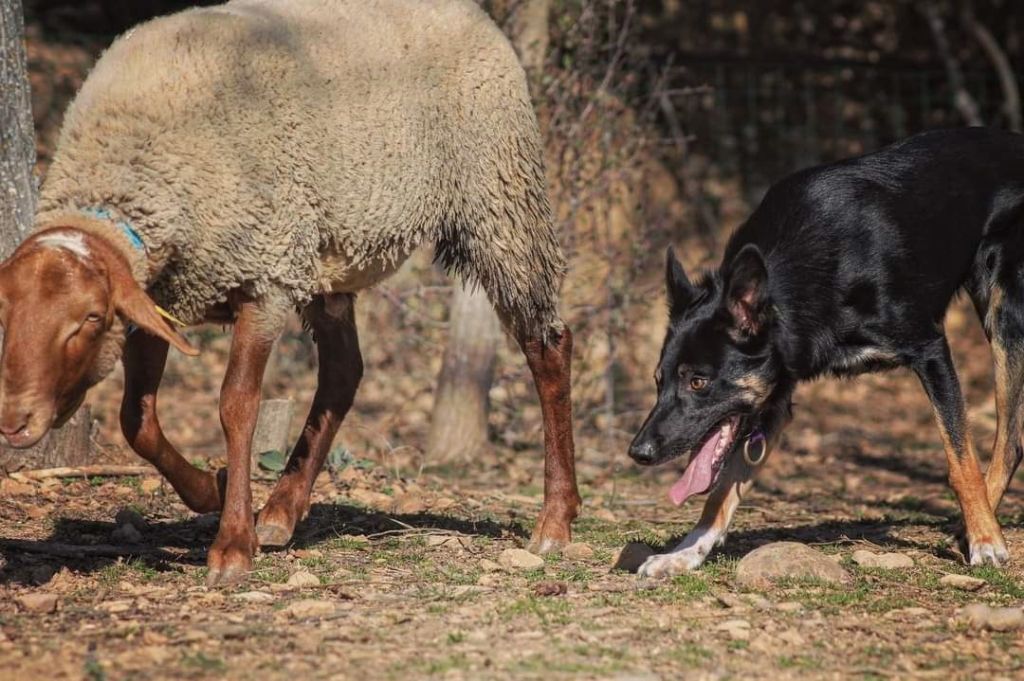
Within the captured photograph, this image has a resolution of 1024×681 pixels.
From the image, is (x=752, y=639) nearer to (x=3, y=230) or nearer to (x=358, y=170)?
(x=358, y=170)

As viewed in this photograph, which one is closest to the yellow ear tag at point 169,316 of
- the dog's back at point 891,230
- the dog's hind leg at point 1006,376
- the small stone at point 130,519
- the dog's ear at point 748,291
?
the small stone at point 130,519

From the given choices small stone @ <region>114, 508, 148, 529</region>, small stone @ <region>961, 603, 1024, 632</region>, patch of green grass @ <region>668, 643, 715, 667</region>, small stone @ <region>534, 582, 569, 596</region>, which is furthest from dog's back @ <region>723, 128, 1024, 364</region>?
small stone @ <region>114, 508, 148, 529</region>

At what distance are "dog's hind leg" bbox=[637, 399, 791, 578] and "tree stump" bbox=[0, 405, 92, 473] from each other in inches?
121

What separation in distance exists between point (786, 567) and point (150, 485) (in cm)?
333

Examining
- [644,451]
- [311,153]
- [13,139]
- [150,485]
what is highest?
[311,153]

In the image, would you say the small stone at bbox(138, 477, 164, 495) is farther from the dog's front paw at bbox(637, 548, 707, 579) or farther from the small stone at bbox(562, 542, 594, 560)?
the dog's front paw at bbox(637, 548, 707, 579)

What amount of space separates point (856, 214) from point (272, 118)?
250cm

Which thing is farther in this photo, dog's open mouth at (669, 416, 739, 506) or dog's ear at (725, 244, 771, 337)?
dog's open mouth at (669, 416, 739, 506)

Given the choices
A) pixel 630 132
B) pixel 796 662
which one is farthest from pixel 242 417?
pixel 630 132

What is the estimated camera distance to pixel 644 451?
17.5 feet

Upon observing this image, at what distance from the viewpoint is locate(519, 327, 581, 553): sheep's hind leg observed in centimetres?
603

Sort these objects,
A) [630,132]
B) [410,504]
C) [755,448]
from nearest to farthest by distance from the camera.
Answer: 1. [755,448]
2. [410,504]
3. [630,132]

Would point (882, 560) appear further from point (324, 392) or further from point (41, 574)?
point (41, 574)

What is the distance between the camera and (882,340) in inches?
225
